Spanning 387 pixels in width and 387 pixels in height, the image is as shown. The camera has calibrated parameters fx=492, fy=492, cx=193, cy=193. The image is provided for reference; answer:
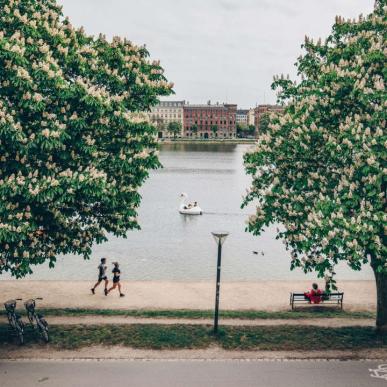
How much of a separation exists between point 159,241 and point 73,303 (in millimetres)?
20425

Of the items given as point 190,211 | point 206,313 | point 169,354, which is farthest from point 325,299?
point 190,211

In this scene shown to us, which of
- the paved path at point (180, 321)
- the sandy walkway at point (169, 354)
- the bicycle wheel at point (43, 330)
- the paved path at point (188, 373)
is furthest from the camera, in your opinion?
the paved path at point (180, 321)

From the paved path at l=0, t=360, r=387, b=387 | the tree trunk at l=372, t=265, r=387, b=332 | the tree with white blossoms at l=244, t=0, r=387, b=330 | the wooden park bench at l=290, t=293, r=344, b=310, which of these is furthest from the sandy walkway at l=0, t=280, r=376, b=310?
the paved path at l=0, t=360, r=387, b=387

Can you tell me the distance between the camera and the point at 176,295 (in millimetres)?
24250

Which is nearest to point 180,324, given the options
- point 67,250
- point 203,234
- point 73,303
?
point 67,250

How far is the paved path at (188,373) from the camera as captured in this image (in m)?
13.5

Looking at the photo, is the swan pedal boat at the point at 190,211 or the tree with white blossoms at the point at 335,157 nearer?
the tree with white blossoms at the point at 335,157

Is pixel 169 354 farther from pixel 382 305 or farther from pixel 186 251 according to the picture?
pixel 186 251

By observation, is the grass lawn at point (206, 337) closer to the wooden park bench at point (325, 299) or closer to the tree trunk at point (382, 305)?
the tree trunk at point (382, 305)

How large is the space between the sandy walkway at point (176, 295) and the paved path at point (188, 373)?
7121 millimetres

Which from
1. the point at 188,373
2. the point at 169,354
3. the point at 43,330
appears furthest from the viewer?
the point at 43,330

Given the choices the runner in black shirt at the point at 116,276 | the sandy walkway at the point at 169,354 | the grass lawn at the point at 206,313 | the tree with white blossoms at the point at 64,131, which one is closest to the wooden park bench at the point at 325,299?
the grass lawn at the point at 206,313

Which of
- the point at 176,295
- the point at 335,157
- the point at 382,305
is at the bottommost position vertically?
the point at 176,295

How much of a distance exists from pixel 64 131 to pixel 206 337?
27.5 feet
